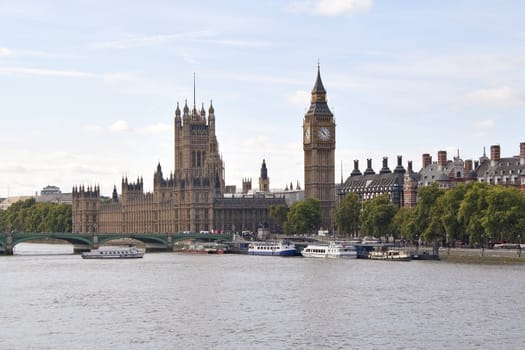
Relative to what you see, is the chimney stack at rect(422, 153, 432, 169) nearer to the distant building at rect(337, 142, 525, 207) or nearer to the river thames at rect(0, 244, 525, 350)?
the distant building at rect(337, 142, 525, 207)

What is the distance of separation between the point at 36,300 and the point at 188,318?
37.8ft

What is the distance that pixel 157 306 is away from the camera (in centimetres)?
5906

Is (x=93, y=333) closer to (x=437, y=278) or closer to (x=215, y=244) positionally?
(x=437, y=278)

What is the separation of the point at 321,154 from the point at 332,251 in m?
50.4

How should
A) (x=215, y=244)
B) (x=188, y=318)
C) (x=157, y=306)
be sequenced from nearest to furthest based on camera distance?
(x=188, y=318)
(x=157, y=306)
(x=215, y=244)

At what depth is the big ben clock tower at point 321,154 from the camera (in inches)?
5921

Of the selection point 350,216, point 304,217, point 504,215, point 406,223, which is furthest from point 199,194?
point 504,215

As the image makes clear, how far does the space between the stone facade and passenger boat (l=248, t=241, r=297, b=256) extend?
38840mm

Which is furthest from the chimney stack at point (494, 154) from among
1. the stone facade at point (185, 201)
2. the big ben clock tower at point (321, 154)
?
the stone facade at point (185, 201)

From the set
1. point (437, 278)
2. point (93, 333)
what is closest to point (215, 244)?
point (437, 278)

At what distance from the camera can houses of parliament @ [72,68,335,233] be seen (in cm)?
15112

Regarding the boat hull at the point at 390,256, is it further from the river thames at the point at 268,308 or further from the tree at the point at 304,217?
the tree at the point at 304,217

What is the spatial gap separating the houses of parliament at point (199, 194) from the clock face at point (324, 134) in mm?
122

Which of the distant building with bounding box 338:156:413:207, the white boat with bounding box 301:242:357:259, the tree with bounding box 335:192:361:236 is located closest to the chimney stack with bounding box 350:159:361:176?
the distant building with bounding box 338:156:413:207
